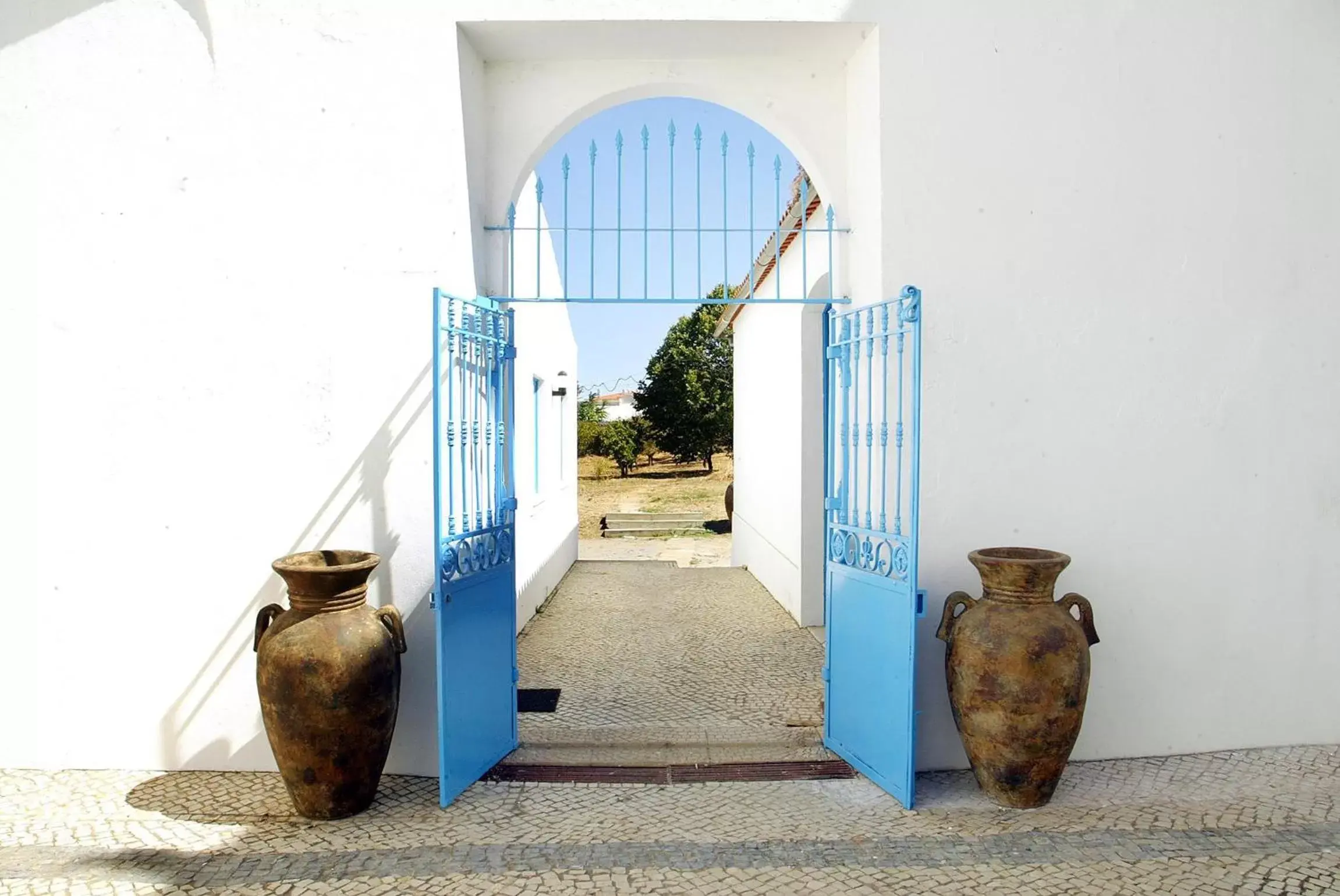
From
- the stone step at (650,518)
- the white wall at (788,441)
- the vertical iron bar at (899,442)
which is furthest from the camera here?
the stone step at (650,518)

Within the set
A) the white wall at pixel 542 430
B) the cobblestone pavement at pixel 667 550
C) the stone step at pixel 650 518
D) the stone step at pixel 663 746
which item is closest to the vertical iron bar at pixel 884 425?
the stone step at pixel 663 746

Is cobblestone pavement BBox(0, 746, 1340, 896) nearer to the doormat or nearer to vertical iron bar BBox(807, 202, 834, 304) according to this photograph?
the doormat

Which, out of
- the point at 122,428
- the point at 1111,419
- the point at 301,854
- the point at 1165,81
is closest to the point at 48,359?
the point at 122,428

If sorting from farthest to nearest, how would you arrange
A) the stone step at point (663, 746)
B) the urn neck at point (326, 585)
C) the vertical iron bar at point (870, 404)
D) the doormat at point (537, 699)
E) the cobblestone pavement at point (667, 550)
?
the cobblestone pavement at point (667, 550)
the doormat at point (537, 699)
the stone step at point (663, 746)
the vertical iron bar at point (870, 404)
the urn neck at point (326, 585)

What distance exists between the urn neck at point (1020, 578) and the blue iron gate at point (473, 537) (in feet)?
7.00

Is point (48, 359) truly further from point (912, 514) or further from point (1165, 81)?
point (1165, 81)

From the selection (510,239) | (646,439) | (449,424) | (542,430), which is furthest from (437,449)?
(646,439)

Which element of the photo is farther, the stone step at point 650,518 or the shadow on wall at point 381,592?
the stone step at point 650,518

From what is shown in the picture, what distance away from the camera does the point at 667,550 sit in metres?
A: 13.1

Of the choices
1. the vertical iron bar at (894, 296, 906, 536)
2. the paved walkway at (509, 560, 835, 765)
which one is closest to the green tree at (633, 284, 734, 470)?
the paved walkway at (509, 560, 835, 765)

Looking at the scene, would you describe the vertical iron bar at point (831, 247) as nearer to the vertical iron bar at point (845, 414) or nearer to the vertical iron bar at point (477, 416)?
the vertical iron bar at point (845, 414)

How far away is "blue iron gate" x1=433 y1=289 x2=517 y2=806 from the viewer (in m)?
3.65

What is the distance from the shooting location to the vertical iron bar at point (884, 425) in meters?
3.83

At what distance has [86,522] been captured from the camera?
4047 mm
